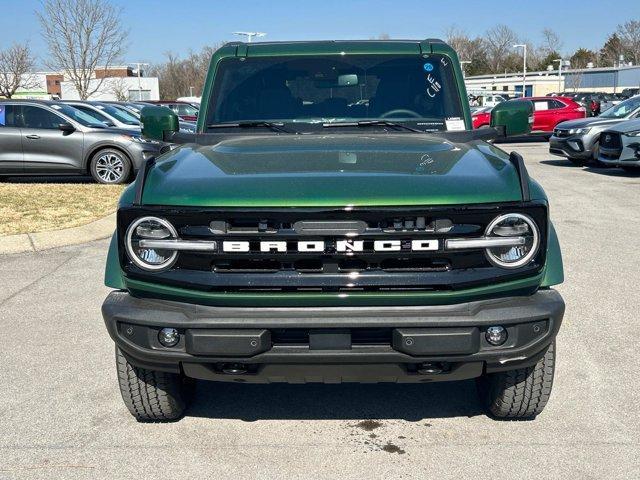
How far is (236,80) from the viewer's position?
480 centimetres

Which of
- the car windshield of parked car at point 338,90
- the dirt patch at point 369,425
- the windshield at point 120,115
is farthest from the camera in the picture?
the windshield at point 120,115

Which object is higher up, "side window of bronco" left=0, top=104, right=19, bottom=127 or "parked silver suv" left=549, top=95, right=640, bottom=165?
"side window of bronco" left=0, top=104, right=19, bottom=127

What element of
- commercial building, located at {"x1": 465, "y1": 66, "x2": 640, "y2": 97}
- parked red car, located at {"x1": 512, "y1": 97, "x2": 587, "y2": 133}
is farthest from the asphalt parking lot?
commercial building, located at {"x1": 465, "y1": 66, "x2": 640, "y2": 97}

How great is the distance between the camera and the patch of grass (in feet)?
31.0

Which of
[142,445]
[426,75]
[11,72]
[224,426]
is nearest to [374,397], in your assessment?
[224,426]

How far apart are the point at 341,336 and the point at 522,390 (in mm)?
1123

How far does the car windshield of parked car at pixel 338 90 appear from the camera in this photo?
4648mm

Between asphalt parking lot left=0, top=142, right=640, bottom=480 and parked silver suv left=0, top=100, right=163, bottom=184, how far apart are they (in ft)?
27.1

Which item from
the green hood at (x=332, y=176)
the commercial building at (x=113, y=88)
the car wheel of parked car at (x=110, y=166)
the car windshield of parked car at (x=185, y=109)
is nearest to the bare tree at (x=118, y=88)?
the commercial building at (x=113, y=88)

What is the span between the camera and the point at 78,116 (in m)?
14.1

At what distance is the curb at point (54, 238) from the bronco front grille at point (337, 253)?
19.5ft

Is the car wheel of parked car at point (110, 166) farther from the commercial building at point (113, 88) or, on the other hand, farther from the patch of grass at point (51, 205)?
the commercial building at point (113, 88)

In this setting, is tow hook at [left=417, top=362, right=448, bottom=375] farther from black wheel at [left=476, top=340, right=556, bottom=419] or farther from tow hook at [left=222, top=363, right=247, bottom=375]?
tow hook at [left=222, top=363, right=247, bottom=375]

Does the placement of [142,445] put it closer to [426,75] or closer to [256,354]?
[256,354]
